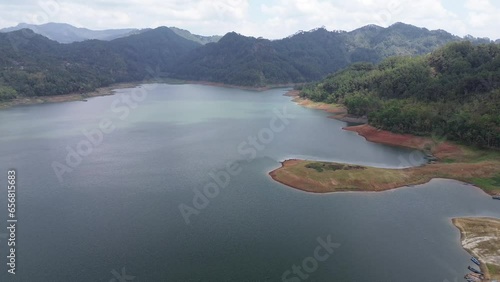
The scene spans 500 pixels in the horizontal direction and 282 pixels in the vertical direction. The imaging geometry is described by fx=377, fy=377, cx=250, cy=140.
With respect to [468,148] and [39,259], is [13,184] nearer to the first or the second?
[39,259]

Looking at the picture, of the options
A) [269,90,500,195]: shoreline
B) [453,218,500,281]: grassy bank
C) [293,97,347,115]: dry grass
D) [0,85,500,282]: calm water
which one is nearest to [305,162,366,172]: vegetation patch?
[269,90,500,195]: shoreline

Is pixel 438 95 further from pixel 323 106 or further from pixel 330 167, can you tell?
pixel 330 167

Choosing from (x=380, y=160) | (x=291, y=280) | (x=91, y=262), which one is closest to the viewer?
(x=291, y=280)

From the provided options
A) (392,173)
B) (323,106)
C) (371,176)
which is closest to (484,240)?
(371,176)

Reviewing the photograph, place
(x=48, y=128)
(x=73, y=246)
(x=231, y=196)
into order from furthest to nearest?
(x=48, y=128), (x=231, y=196), (x=73, y=246)

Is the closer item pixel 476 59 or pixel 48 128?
pixel 48 128

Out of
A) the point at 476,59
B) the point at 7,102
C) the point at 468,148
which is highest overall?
the point at 476,59

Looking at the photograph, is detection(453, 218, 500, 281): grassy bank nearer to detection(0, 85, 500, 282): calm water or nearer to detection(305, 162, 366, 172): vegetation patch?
detection(0, 85, 500, 282): calm water

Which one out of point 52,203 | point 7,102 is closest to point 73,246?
point 52,203
